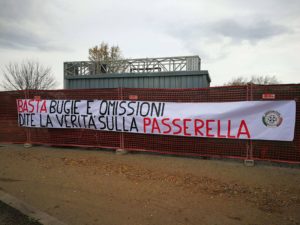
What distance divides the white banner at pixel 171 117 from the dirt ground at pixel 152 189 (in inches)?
34.3

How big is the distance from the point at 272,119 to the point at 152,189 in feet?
11.9

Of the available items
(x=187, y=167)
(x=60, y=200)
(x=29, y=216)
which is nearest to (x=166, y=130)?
(x=187, y=167)

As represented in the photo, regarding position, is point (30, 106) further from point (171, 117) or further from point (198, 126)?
point (198, 126)

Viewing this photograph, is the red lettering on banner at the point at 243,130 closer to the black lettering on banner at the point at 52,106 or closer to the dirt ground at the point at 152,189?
the dirt ground at the point at 152,189

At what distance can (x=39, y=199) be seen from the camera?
4.19 meters

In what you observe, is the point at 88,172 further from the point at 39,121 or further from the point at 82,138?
the point at 39,121

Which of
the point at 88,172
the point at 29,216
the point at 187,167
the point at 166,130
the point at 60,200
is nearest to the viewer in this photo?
the point at 29,216

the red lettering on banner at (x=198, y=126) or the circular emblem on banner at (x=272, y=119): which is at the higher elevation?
the circular emblem on banner at (x=272, y=119)

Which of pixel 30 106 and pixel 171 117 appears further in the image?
pixel 30 106

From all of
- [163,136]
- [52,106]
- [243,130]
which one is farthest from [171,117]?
[52,106]

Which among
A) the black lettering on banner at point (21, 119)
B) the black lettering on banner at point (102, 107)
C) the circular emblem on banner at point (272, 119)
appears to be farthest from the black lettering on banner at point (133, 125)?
the black lettering on banner at point (21, 119)

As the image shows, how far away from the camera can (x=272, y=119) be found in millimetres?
6195

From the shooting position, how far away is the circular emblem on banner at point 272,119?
6.15 meters

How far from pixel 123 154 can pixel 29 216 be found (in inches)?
165
